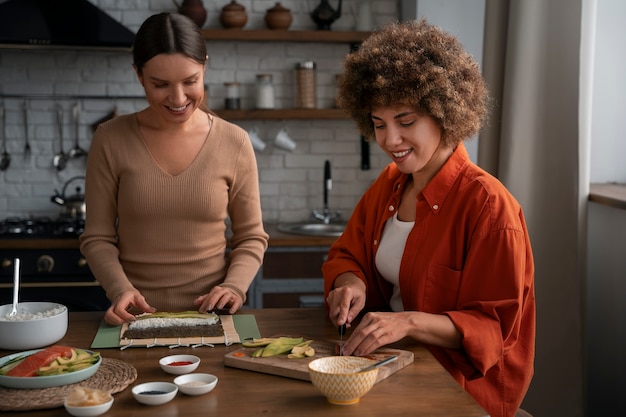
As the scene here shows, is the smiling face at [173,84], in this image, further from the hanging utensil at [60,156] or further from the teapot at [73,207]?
the hanging utensil at [60,156]

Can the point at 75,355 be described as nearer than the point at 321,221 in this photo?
Yes

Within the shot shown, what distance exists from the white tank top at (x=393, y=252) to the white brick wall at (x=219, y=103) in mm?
2590

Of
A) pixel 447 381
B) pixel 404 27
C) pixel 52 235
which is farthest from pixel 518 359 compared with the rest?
pixel 52 235

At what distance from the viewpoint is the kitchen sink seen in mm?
4148

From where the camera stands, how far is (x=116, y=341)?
1840mm

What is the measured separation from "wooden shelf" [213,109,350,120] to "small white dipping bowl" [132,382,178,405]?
301 centimetres

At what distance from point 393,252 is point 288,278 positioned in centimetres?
200

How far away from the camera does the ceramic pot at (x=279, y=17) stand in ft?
14.5

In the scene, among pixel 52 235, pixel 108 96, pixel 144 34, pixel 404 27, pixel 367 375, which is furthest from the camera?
pixel 108 96

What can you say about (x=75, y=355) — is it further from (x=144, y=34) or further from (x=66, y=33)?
(x=66, y=33)

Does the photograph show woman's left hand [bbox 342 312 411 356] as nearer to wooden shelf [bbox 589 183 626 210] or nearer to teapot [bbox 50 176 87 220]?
wooden shelf [bbox 589 183 626 210]

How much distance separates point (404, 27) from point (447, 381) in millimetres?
926

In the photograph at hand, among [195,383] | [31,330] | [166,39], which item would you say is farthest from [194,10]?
[195,383]

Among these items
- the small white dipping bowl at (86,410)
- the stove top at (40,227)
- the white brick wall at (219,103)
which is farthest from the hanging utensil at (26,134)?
the small white dipping bowl at (86,410)
